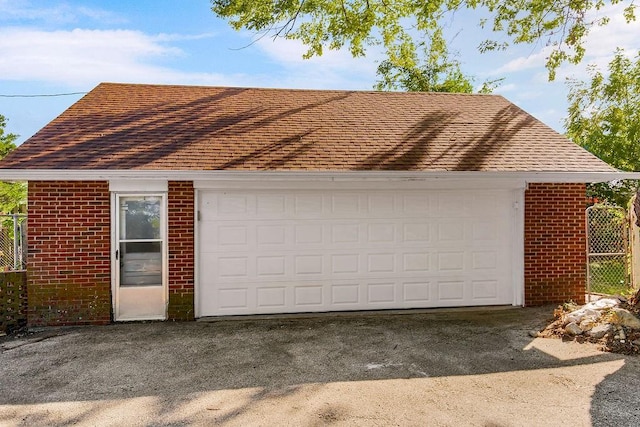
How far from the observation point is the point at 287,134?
8.51 m

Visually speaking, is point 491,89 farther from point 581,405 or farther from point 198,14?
point 581,405

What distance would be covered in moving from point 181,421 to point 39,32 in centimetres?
1660

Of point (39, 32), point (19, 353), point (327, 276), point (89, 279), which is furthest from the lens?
point (39, 32)

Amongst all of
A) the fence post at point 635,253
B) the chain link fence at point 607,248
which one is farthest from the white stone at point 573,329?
the chain link fence at point 607,248

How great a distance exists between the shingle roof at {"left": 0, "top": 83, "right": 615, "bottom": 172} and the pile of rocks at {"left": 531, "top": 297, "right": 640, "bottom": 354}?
2.55m

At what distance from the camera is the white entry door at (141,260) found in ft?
23.9

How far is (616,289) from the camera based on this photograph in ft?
34.3

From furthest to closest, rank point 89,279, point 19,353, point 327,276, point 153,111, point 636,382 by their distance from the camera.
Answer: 1. point 153,111
2. point 327,276
3. point 89,279
4. point 19,353
5. point 636,382

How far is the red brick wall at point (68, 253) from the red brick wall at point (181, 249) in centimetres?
99

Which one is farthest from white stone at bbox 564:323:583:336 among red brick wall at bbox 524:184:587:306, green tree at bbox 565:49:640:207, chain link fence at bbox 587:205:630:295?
green tree at bbox 565:49:640:207

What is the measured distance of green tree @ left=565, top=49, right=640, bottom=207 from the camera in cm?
1792

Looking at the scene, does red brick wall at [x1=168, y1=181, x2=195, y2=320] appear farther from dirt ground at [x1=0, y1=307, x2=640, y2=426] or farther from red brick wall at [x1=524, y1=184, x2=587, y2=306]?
red brick wall at [x1=524, y1=184, x2=587, y2=306]

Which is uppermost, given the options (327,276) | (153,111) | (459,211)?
(153,111)

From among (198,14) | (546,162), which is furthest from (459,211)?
(198,14)
